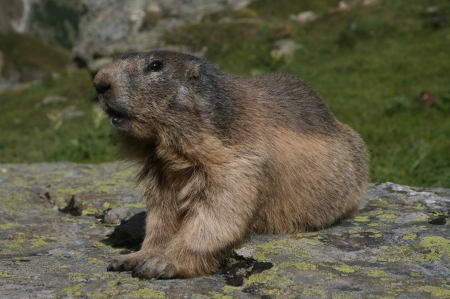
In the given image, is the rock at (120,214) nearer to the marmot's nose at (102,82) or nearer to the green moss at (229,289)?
the marmot's nose at (102,82)

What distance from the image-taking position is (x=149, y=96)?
14.0 feet

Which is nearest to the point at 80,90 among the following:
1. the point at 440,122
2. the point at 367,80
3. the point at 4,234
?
the point at 367,80

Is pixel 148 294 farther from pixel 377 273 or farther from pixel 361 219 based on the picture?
pixel 361 219

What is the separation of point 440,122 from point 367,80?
181 inches

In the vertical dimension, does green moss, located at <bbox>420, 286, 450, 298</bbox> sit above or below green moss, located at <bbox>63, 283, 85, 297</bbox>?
above

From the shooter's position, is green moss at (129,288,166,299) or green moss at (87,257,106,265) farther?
green moss at (87,257,106,265)

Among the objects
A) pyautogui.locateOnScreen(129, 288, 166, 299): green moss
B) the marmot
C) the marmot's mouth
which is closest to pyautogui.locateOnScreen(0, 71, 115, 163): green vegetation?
the marmot's mouth

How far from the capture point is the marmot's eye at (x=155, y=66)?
4.39m

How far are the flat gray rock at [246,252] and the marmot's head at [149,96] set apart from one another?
86cm

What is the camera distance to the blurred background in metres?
10.9

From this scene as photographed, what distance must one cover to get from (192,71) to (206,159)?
0.78 m

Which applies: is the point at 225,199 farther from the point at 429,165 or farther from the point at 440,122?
the point at 440,122

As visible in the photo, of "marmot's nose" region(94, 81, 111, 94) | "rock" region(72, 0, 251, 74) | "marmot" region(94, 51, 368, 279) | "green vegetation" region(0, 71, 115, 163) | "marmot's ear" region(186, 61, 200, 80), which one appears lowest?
"green vegetation" region(0, 71, 115, 163)

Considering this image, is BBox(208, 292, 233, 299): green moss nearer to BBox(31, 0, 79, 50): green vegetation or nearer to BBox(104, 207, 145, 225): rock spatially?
BBox(104, 207, 145, 225): rock
